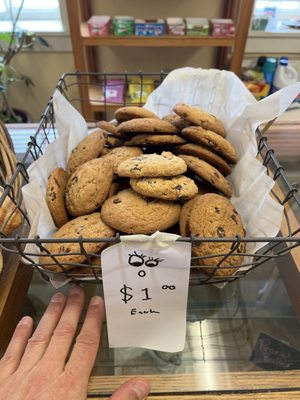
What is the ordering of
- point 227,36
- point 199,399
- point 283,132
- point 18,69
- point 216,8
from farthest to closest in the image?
point 18,69 → point 216,8 → point 227,36 → point 283,132 → point 199,399

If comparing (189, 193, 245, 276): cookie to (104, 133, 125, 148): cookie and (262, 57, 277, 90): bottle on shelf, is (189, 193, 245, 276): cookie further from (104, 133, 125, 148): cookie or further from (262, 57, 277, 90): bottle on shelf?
(262, 57, 277, 90): bottle on shelf

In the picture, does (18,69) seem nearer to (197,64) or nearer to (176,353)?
(197,64)

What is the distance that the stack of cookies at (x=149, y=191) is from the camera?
15.4 inches

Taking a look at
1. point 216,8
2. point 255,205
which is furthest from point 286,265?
point 216,8

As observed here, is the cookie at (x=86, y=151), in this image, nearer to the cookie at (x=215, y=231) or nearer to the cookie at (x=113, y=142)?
the cookie at (x=113, y=142)

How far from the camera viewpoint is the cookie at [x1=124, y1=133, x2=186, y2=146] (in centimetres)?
50

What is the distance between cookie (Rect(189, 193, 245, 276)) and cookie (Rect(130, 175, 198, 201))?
2cm

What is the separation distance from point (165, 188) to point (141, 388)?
23 cm

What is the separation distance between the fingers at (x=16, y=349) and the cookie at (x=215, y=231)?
0.24 metres

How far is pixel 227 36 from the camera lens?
4.24ft

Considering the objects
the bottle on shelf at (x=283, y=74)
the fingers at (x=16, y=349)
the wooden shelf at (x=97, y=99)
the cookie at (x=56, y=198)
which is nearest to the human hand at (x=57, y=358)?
the fingers at (x=16, y=349)

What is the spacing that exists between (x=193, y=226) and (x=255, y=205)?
13 cm

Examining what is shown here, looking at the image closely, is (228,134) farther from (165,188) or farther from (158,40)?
(158,40)

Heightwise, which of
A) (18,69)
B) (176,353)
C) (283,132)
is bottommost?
(18,69)
